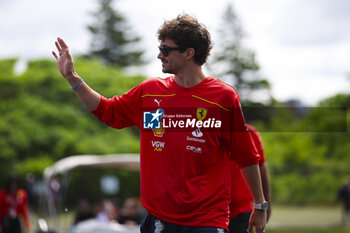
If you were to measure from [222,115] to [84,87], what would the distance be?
83 cm

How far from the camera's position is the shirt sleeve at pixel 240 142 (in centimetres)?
315

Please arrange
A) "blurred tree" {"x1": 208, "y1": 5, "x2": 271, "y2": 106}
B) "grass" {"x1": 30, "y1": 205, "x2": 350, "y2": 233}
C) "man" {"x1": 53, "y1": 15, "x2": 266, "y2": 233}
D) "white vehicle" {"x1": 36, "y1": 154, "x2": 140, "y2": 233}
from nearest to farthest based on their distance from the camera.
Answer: "man" {"x1": 53, "y1": 15, "x2": 266, "y2": 233}, "white vehicle" {"x1": 36, "y1": 154, "x2": 140, "y2": 233}, "grass" {"x1": 30, "y1": 205, "x2": 350, "y2": 233}, "blurred tree" {"x1": 208, "y1": 5, "x2": 271, "y2": 106}

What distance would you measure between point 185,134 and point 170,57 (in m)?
0.48

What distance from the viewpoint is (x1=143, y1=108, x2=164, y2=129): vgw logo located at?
3.20 metres

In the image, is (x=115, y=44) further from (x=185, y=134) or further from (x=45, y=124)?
(x=185, y=134)

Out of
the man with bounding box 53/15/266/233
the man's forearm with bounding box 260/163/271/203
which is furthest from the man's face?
the man's forearm with bounding box 260/163/271/203

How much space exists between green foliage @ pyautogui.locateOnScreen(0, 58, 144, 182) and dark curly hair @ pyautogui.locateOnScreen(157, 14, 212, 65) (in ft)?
78.3

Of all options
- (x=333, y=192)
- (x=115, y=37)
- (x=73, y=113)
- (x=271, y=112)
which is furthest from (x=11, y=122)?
(x=115, y=37)

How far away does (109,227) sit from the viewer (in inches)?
413

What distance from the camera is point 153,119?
3221 mm

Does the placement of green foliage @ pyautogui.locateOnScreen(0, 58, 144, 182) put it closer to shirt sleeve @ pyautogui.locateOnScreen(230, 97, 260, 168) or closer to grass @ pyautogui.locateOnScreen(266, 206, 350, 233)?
grass @ pyautogui.locateOnScreen(266, 206, 350, 233)

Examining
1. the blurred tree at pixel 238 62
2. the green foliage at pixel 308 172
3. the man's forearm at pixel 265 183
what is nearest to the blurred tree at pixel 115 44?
the blurred tree at pixel 238 62

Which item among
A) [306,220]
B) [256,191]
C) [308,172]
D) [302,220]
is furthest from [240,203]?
[308,172]

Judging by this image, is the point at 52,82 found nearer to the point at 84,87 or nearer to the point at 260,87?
the point at 84,87
